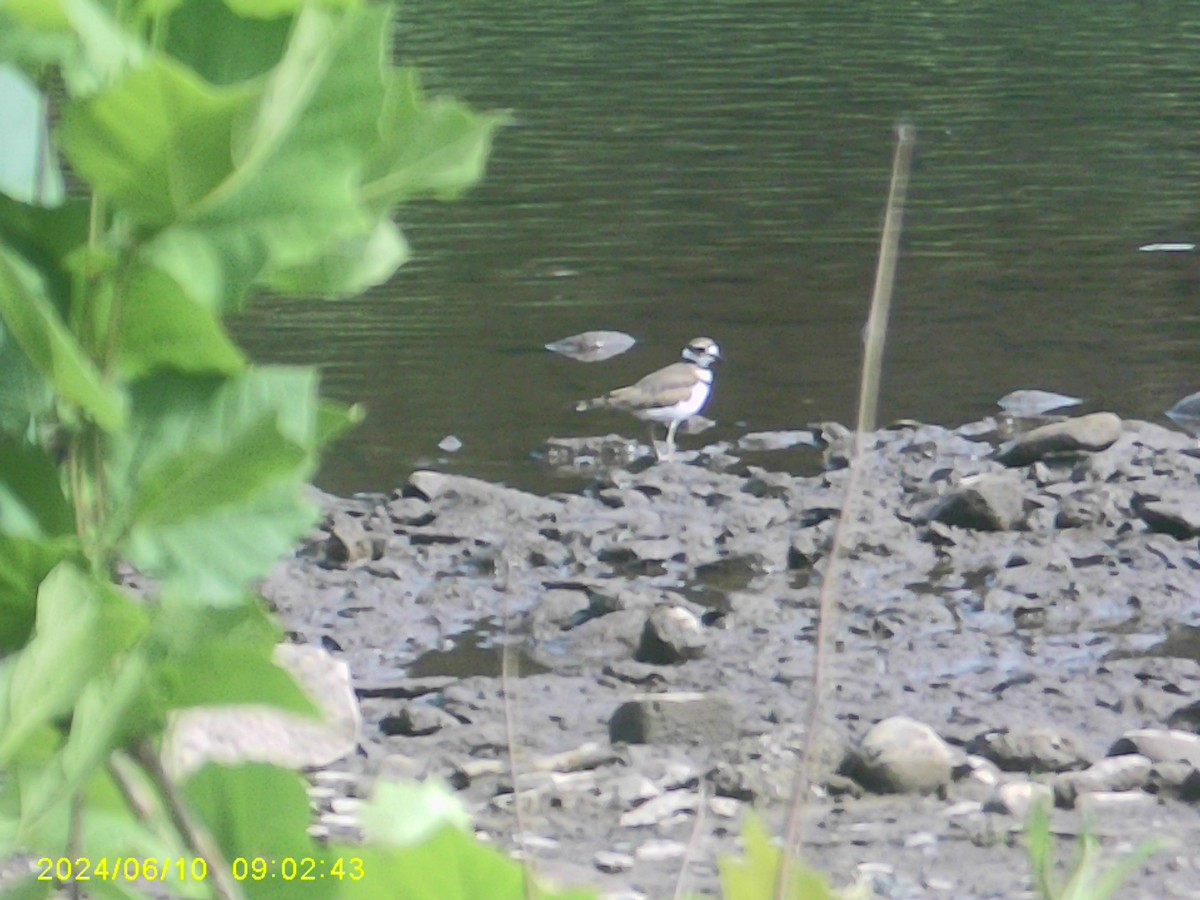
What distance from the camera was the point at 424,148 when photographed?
1017 mm

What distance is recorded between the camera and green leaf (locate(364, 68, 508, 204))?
101 centimetres

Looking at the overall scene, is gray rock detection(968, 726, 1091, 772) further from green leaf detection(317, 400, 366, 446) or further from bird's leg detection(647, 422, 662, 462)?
green leaf detection(317, 400, 366, 446)

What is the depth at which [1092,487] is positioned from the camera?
9.80 m

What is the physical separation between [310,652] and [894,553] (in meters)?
3.22

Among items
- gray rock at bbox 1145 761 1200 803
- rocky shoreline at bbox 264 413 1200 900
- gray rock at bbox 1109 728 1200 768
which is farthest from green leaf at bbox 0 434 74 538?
gray rock at bbox 1109 728 1200 768

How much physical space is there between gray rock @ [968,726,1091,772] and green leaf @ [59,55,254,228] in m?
5.64

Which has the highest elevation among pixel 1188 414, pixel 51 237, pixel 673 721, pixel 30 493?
pixel 51 237

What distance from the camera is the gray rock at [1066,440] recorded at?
10492 millimetres

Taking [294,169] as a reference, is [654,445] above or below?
below

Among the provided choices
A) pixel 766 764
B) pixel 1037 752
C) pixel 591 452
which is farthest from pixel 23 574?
pixel 591 452

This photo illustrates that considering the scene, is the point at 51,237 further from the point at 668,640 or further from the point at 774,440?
the point at 774,440

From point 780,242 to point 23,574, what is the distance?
15.7 m
